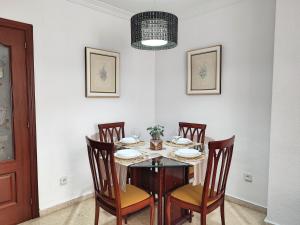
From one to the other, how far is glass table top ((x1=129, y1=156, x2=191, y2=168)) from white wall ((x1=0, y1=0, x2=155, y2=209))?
130cm

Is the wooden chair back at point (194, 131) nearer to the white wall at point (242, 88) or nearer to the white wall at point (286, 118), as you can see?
the white wall at point (242, 88)

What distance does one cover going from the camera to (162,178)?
1.99 m

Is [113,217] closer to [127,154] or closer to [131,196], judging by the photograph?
[131,196]

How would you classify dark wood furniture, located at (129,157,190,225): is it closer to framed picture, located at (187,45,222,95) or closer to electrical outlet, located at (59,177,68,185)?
electrical outlet, located at (59,177,68,185)

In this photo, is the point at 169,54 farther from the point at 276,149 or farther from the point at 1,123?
the point at 1,123

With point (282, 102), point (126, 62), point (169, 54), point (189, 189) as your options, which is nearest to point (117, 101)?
point (126, 62)

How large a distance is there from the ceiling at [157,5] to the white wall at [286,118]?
0.91 m

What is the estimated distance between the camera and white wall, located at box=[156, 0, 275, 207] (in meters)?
2.53

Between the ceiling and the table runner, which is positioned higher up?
the ceiling

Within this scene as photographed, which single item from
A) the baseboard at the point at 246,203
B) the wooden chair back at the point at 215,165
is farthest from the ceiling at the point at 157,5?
the baseboard at the point at 246,203

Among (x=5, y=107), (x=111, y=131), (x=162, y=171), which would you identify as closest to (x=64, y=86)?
(x=5, y=107)

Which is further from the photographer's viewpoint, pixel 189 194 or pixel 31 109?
pixel 31 109

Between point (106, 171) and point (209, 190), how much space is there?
3.08 ft

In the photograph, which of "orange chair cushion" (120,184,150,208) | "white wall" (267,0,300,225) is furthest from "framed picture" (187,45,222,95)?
"orange chair cushion" (120,184,150,208)
